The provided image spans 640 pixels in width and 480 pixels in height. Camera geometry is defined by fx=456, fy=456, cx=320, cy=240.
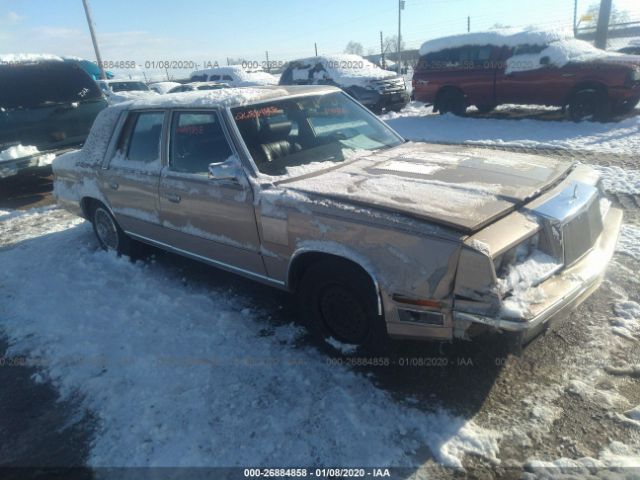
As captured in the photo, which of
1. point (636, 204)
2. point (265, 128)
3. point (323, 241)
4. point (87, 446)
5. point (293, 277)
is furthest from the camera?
point (636, 204)

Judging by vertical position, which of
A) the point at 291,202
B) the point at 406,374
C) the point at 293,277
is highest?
the point at 291,202

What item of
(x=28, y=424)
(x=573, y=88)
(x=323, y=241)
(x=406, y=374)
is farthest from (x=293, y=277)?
(x=573, y=88)

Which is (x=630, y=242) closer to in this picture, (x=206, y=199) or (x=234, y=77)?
(x=206, y=199)

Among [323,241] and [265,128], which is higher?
[265,128]

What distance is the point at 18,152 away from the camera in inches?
289

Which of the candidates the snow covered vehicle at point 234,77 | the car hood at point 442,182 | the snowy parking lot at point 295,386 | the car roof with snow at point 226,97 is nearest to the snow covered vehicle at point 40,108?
the snowy parking lot at point 295,386

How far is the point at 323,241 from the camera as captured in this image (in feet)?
9.07

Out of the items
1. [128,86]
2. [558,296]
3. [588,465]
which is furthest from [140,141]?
[128,86]

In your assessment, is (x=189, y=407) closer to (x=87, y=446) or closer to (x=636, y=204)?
(x=87, y=446)

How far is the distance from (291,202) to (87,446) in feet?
6.03

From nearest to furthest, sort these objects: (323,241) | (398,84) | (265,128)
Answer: (323,241), (265,128), (398,84)

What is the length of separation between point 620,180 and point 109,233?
6.56 m

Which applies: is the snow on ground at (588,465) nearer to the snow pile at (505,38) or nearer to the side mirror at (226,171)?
the side mirror at (226,171)

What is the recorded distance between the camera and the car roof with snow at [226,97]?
355 cm
